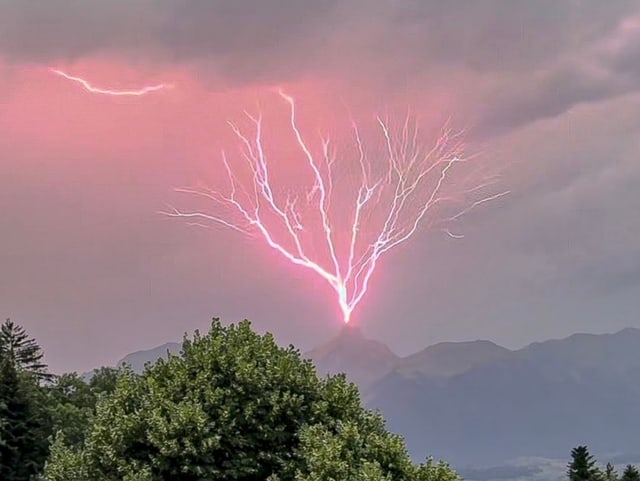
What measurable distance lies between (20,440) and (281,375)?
2758cm

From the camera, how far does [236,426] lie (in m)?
21.5

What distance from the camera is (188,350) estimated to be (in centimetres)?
2397

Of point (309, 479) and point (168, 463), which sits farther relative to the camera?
point (168, 463)

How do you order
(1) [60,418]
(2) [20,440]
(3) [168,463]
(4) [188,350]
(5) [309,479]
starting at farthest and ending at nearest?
1. (1) [60,418]
2. (2) [20,440]
3. (4) [188,350]
4. (3) [168,463]
5. (5) [309,479]

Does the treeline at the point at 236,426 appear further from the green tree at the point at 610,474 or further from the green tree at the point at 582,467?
the green tree at the point at 610,474

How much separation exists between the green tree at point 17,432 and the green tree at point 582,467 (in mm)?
26741

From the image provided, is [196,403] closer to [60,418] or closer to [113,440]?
Answer: [113,440]

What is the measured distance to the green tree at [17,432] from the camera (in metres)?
43.5

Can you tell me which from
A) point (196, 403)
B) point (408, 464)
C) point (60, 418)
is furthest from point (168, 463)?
point (60, 418)

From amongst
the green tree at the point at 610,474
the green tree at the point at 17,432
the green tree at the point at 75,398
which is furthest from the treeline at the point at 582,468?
the green tree at the point at 75,398

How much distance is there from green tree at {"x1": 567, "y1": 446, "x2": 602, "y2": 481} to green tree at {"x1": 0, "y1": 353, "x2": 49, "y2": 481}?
26.7 meters

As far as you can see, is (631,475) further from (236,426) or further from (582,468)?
(236,426)

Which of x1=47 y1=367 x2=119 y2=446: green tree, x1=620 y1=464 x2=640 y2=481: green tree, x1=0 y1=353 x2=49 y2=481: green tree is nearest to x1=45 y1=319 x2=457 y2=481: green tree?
x1=620 y1=464 x2=640 y2=481: green tree

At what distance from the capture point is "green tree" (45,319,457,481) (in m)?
20.4
